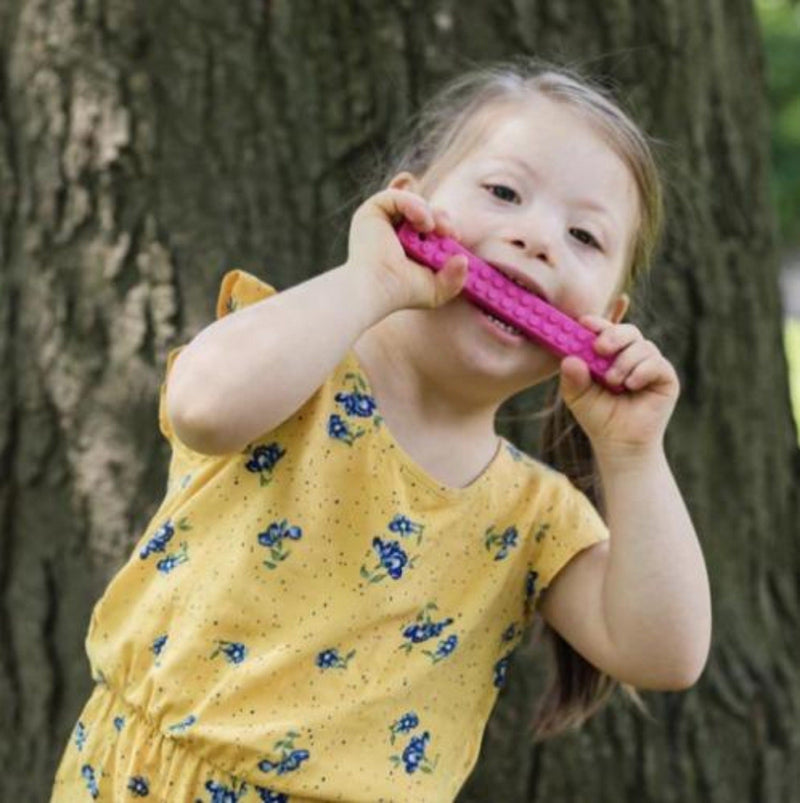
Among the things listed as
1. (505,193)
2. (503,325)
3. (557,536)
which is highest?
(505,193)

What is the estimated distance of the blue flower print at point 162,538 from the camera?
212 centimetres

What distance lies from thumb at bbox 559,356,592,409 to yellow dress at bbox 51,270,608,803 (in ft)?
0.58

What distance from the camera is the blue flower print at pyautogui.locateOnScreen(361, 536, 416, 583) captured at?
209 centimetres

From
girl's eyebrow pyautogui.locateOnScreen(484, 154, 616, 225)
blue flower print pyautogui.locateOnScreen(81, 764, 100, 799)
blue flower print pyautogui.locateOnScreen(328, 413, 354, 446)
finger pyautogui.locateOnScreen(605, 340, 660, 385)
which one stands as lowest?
blue flower print pyautogui.locateOnScreen(81, 764, 100, 799)

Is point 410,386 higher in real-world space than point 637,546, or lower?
higher

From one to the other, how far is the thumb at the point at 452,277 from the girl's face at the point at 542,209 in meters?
0.05

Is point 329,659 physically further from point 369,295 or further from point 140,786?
point 369,295

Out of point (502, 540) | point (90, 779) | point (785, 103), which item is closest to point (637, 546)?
point (502, 540)

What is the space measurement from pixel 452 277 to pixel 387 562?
1.20 feet

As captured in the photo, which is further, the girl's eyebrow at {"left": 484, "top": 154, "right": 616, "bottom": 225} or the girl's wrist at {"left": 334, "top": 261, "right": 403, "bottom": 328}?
the girl's eyebrow at {"left": 484, "top": 154, "right": 616, "bottom": 225}

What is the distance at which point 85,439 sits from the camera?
292cm

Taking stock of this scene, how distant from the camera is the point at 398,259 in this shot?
1993mm

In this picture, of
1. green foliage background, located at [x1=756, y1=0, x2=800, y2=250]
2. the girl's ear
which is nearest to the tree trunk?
the girl's ear

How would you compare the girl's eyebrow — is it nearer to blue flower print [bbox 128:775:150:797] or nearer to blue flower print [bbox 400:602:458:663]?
blue flower print [bbox 400:602:458:663]
